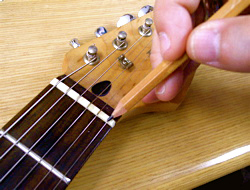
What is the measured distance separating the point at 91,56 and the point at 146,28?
0.54 feet

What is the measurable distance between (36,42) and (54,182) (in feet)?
1.11

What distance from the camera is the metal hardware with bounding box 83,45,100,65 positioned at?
468 mm

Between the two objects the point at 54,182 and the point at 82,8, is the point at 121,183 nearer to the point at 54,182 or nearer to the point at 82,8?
the point at 54,182

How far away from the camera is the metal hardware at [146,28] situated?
55 cm

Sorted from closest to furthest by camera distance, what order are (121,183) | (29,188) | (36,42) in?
(29,188) < (121,183) < (36,42)

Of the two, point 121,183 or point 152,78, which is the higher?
point 152,78

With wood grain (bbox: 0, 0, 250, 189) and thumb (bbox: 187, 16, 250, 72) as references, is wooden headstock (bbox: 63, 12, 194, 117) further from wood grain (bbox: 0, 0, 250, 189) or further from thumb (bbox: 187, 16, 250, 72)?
thumb (bbox: 187, 16, 250, 72)

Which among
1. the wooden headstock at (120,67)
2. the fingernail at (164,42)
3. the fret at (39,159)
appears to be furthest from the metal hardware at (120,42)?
the fret at (39,159)

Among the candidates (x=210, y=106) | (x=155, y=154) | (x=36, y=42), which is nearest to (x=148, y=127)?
(x=155, y=154)

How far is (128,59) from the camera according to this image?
52 centimetres

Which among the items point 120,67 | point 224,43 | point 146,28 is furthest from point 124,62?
point 224,43

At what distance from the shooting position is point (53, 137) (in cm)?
38

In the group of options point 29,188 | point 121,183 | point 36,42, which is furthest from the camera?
point 36,42

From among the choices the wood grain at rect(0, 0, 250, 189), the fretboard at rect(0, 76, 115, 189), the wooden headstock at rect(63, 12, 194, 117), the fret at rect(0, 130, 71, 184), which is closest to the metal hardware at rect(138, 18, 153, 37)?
the wooden headstock at rect(63, 12, 194, 117)
